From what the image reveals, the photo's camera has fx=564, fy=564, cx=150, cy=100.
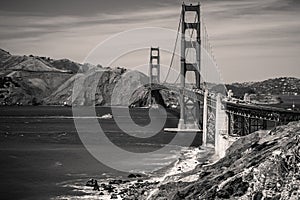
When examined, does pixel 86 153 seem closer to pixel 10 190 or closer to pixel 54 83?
pixel 10 190

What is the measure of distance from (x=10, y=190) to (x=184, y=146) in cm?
2262

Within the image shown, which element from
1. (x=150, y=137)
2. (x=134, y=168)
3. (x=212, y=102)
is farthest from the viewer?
(x=150, y=137)

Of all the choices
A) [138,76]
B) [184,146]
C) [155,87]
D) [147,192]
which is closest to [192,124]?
[184,146]

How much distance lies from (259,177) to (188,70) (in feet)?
178

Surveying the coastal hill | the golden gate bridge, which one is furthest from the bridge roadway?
the coastal hill

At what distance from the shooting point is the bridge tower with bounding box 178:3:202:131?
223 feet

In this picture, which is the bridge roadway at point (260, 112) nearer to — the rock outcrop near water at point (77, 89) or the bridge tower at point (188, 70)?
the bridge tower at point (188, 70)

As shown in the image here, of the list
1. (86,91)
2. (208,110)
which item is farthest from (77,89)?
(208,110)

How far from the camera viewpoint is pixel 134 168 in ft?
133

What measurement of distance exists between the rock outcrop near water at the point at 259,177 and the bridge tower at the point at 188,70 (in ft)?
144

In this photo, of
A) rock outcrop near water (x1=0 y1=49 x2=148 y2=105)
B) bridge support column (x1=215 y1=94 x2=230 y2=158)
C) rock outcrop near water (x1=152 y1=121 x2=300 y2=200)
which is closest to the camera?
rock outcrop near water (x1=152 y1=121 x2=300 y2=200)

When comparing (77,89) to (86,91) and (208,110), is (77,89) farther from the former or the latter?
(208,110)

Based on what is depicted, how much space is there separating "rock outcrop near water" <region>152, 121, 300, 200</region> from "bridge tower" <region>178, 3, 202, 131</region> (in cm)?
4380

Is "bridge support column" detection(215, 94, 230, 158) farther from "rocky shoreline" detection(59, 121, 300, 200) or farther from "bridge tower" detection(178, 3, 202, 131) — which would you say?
"bridge tower" detection(178, 3, 202, 131)
